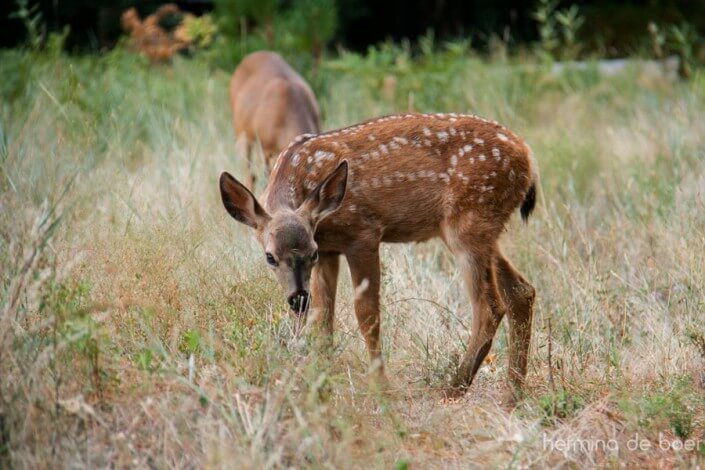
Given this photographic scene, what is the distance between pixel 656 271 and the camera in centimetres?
588

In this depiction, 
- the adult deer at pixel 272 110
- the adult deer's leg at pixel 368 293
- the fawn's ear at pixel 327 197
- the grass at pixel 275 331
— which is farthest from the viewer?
the adult deer at pixel 272 110

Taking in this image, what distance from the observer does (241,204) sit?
16.3 ft

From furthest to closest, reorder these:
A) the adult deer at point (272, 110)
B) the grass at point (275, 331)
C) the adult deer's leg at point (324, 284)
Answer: the adult deer at point (272, 110)
the adult deer's leg at point (324, 284)
the grass at point (275, 331)

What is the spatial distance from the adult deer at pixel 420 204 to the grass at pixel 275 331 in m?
0.19

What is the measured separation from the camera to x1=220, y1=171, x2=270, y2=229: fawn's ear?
4875mm

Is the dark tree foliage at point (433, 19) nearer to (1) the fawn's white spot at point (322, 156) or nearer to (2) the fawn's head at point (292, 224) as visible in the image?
(1) the fawn's white spot at point (322, 156)

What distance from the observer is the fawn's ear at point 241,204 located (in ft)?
16.0

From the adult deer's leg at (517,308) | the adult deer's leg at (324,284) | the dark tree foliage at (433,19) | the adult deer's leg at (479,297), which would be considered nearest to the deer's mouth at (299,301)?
the adult deer's leg at (324,284)

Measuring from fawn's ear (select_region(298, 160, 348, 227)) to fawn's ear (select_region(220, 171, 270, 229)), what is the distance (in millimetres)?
189

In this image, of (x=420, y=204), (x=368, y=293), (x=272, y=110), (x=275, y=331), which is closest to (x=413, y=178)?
(x=420, y=204)

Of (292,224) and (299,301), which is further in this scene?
(292,224)

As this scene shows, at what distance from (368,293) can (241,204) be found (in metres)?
0.70

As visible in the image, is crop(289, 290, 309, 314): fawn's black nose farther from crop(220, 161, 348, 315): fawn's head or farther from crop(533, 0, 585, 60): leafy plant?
crop(533, 0, 585, 60): leafy plant

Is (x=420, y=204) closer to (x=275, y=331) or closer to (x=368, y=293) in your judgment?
(x=368, y=293)
